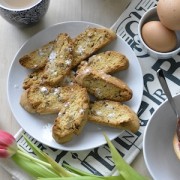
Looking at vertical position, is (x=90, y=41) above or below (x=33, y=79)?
above

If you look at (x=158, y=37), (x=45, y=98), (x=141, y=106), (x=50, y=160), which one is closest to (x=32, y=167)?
(x=50, y=160)

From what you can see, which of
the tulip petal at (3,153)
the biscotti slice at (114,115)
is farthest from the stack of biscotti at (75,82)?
the tulip petal at (3,153)

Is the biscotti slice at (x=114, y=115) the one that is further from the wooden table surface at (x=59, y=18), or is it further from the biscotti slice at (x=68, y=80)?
the wooden table surface at (x=59, y=18)

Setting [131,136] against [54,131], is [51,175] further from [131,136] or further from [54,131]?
[131,136]

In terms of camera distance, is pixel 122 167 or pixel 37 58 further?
pixel 37 58

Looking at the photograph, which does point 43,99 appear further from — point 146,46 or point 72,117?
point 146,46

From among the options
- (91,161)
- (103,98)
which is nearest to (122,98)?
(103,98)

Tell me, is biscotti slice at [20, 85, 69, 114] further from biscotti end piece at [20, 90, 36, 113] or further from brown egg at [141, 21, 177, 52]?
brown egg at [141, 21, 177, 52]
